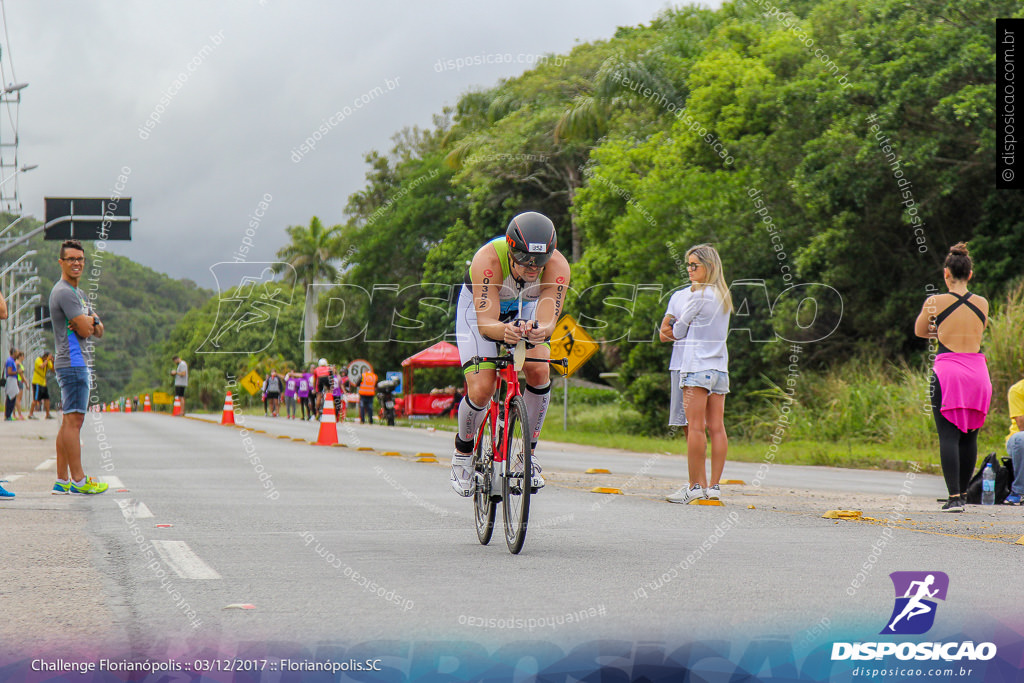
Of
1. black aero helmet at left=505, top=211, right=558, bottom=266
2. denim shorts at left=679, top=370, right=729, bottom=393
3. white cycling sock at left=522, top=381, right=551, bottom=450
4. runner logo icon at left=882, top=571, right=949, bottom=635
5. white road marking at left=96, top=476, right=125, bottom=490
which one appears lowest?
white road marking at left=96, top=476, right=125, bottom=490

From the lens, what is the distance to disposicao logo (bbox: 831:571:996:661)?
420cm

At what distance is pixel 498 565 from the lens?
6.41m

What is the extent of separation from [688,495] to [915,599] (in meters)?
4.93

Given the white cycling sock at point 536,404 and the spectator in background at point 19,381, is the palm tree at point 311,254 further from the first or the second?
the white cycling sock at point 536,404

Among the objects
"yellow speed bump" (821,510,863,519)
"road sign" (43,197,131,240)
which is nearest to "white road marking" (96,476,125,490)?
"yellow speed bump" (821,510,863,519)

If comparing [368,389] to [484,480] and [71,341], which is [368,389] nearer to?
[71,341]

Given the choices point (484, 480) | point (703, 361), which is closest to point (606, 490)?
point (703, 361)

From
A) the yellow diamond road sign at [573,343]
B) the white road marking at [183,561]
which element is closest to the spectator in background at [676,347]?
the white road marking at [183,561]

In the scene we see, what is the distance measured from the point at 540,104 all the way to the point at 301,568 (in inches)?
1701

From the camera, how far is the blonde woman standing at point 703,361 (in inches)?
394

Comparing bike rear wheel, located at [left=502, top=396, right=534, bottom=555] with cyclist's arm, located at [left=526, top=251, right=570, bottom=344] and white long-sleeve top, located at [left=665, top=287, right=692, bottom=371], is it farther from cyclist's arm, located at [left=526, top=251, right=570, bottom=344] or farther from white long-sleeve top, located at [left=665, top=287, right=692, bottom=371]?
white long-sleeve top, located at [left=665, top=287, right=692, bottom=371]

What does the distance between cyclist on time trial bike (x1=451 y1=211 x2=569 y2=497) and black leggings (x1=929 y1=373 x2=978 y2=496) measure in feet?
14.2

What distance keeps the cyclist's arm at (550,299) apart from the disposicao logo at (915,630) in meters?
2.29

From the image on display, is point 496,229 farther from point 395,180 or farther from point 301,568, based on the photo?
point 301,568
